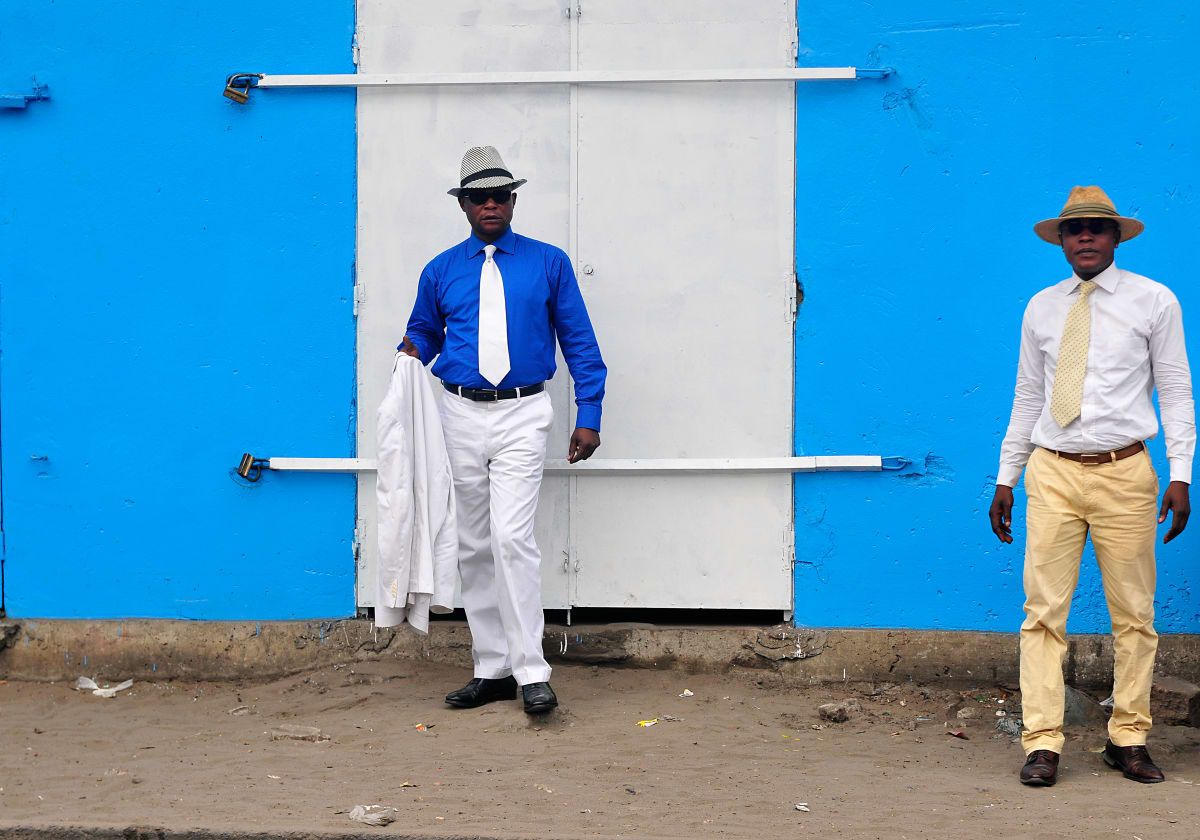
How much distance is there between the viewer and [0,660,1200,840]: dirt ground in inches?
155

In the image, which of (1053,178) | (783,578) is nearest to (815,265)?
(1053,178)

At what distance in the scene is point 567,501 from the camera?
18.2ft

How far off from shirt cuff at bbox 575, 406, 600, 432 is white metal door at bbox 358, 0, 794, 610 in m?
0.47

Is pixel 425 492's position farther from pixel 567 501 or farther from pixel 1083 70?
pixel 1083 70

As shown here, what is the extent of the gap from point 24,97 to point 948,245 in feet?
Result: 13.9

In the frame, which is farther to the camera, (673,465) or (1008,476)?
(673,465)

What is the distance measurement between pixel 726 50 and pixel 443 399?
6.52 ft

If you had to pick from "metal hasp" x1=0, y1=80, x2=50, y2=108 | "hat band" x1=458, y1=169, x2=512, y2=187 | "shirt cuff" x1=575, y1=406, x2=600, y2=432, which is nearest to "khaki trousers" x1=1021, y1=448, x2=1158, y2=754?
"shirt cuff" x1=575, y1=406, x2=600, y2=432

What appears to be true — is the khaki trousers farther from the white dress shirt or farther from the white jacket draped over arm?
the white jacket draped over arm

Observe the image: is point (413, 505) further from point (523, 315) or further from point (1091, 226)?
point (1091, 226)

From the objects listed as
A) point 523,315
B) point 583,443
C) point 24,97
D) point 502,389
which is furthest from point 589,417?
point 24,97

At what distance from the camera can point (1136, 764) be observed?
4.35 meters

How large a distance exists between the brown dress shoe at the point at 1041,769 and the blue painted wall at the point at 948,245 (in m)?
1.19

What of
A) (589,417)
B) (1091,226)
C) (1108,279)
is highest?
(1091,226)
